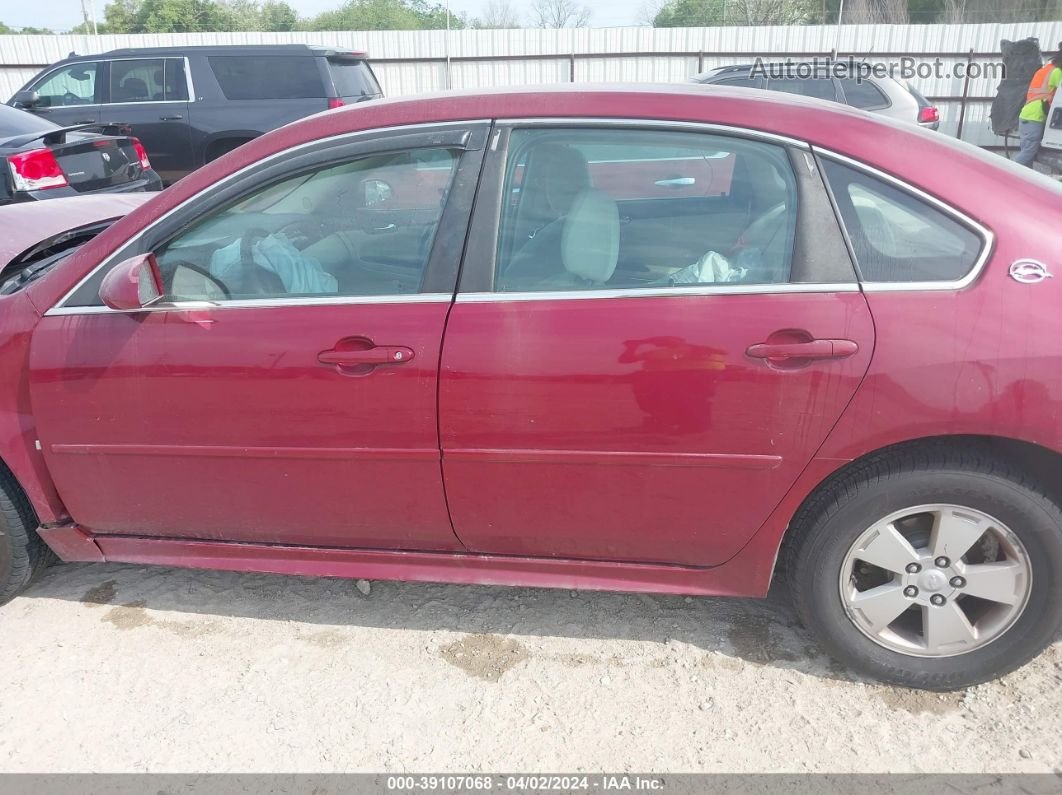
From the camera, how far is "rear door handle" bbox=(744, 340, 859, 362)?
7.11ft

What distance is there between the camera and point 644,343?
7.35 ft

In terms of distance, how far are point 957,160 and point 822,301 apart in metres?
0.58

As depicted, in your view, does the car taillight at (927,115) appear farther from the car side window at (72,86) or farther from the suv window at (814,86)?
the car side window at (72,86)

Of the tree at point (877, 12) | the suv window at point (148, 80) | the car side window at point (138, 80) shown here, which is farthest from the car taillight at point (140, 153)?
the tree at point (877, 12)

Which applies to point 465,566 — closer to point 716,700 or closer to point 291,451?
point 291,451

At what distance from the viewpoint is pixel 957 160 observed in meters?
2.28

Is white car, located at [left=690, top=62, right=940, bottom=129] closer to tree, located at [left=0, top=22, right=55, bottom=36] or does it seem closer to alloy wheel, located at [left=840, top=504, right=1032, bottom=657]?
alloy wheel, located at [left=840, top=504, right=1032, bottom=657]

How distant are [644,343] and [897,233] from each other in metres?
0.74

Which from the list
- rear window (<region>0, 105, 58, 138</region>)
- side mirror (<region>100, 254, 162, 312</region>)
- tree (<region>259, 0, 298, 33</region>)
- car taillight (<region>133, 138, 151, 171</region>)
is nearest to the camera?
side mirror (<region>100, 254, 162, 312</region>)

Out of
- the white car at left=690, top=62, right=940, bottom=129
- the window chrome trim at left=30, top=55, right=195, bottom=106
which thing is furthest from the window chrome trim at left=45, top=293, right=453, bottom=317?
the white car at left=690, top=62, right=940, bottom=129

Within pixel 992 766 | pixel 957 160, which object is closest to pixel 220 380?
pixel 957 160

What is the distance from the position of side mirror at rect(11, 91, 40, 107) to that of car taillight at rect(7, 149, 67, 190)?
4.35m

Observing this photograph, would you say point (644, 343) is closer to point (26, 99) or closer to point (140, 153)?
point (140, 153)

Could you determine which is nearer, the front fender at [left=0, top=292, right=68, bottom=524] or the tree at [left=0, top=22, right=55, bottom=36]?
the front fender at [left=0, top=292, right=68, bottom=524]
